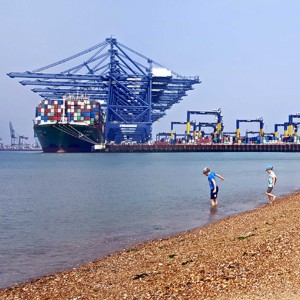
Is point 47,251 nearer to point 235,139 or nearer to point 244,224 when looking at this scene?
point 244,224

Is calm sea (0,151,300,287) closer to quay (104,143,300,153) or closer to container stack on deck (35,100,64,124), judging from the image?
container stack on deck (35,100,64,124)

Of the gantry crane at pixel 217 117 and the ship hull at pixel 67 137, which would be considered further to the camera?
the gantry crane at pixel 217 117

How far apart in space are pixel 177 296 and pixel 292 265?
1663mm

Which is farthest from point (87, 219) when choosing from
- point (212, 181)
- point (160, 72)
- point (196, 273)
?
point (160, 72)

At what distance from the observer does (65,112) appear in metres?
99.1

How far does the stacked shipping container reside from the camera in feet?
324

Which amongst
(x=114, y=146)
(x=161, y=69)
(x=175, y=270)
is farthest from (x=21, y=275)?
(x=114, y=146)

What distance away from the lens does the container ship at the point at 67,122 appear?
9844 centimetres

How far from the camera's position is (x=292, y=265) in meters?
7.08

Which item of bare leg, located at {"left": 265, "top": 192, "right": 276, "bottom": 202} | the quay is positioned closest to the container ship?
the quay

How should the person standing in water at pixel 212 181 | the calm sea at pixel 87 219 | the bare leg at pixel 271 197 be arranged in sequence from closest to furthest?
1. the calm sea at pixel 87 219
2. the person standing in water at pixel 212 181
3. the bare leg at pixel 271 197

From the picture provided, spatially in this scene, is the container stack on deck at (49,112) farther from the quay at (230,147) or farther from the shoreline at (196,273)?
the shoreline at (196,273)

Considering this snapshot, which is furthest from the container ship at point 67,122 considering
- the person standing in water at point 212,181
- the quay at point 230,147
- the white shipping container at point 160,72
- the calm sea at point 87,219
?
the person standing in water at point 212,181

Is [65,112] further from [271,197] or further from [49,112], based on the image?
[271,197]
